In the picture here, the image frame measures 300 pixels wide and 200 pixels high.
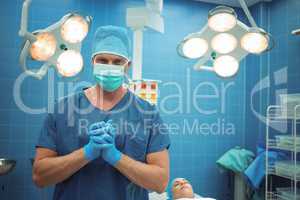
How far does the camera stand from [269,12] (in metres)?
2.18

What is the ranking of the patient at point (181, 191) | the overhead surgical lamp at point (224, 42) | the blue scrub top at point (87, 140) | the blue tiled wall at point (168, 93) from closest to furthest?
the blue scrub top at point (87, 140)
the overhead surgical lamp at point (224, 42)
the patient at point (181, 191)
the blue tiled wall at point (168, 93)

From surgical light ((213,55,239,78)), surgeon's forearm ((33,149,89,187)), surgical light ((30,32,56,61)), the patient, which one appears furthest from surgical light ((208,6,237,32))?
the patient

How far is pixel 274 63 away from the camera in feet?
7.03

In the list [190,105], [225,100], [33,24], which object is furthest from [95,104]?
[225,100]

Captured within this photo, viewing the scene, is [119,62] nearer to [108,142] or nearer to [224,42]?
[108,142]

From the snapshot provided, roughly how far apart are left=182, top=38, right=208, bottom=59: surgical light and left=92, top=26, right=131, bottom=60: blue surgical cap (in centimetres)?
31

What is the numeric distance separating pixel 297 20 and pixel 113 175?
5.42 feet

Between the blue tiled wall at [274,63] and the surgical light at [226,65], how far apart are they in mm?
858

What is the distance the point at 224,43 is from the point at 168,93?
0.99 metres

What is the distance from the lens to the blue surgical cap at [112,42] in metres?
1.02

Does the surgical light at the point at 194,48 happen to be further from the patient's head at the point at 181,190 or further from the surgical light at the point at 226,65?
the patient's head at the point at 181,190

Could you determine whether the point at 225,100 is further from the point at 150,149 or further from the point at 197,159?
the point at 150,149

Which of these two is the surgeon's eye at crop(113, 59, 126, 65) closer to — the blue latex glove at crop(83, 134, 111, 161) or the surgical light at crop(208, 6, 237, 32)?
the blue latex glove at crop(83, 134, 111, 161)

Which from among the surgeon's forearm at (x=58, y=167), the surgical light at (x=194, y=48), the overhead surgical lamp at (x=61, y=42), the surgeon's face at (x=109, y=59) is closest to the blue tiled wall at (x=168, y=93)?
the surgical light at (x=194, y=48)
